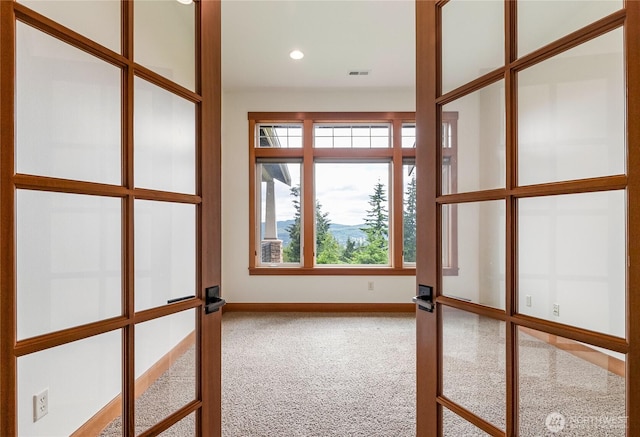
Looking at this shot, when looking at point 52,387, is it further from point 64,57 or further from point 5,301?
point 64,57

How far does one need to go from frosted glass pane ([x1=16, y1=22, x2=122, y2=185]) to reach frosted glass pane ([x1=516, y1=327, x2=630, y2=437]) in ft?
4.27

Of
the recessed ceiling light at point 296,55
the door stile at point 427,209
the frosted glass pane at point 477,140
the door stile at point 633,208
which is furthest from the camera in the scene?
the recessed ceiling light at point 296,55

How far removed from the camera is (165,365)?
1114 millimetres

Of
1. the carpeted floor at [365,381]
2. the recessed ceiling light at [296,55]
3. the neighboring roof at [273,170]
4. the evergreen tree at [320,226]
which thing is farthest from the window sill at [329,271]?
the recessed ceiling light at [296,55]

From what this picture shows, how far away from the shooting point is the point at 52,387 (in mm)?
960

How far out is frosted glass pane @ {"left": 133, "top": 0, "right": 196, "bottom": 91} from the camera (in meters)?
0.99

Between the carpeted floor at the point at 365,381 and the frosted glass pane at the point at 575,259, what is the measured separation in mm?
126

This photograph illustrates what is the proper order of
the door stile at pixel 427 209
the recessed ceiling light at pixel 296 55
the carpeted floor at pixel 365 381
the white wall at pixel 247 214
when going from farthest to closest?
the white wall at pixel 247 214 → the recessed ceiling light at pixel 296 55 → the door stile at pixel 427 209 → the carpeted floor at pixel 365 381

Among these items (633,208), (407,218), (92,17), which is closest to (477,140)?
(633,208)

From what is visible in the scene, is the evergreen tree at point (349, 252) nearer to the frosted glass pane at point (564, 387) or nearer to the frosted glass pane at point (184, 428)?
the frosted glass pane at point (184, 428)

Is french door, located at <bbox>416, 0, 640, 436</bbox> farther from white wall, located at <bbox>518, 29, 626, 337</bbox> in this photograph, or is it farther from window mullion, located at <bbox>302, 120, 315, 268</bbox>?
window mullion, located at <bbox>302, 120, 315, 268</bbox>

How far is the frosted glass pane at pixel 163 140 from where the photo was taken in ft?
3.25

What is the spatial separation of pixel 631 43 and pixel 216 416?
5.50 feet

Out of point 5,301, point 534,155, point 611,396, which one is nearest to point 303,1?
point 534,155
